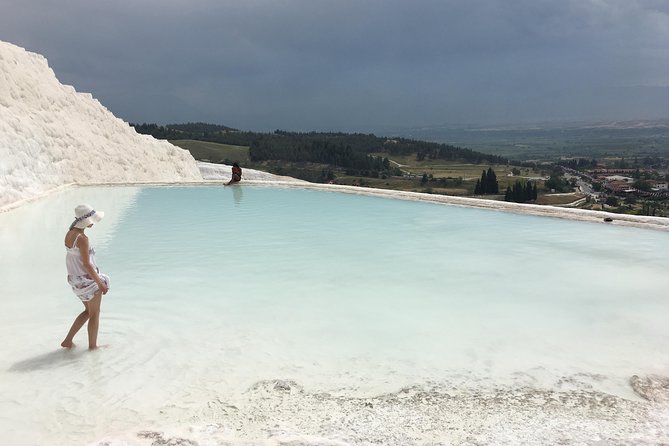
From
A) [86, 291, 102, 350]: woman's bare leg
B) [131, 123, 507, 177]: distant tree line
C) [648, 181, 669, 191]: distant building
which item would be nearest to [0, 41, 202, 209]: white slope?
[86, 291, 102, 350]: woman's bare leg

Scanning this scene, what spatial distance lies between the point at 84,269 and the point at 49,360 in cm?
67

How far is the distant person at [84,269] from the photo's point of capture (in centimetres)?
354

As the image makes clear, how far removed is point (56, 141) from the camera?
1506 cm

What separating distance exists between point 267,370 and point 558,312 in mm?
2738

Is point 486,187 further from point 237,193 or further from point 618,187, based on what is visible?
point 237,193

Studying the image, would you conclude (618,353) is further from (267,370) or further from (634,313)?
(267,370)

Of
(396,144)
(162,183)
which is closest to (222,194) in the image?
(162,183)

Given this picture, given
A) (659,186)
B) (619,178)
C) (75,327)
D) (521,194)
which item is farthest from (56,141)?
(619,178)

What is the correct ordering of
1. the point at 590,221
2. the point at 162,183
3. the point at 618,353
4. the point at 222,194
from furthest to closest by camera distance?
the point at 162,183 < the point at 222,194 < the point at 590,221 < the point at 618,353

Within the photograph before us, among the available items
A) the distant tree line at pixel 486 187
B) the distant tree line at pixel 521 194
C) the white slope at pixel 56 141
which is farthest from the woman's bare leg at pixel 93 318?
the distant tree line at pixel 486 187

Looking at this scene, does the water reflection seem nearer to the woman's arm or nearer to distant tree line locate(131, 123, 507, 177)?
the woman's arm

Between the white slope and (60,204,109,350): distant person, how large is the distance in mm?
8432

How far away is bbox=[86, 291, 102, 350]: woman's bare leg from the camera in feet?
12.1

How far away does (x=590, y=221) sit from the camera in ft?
29.8
